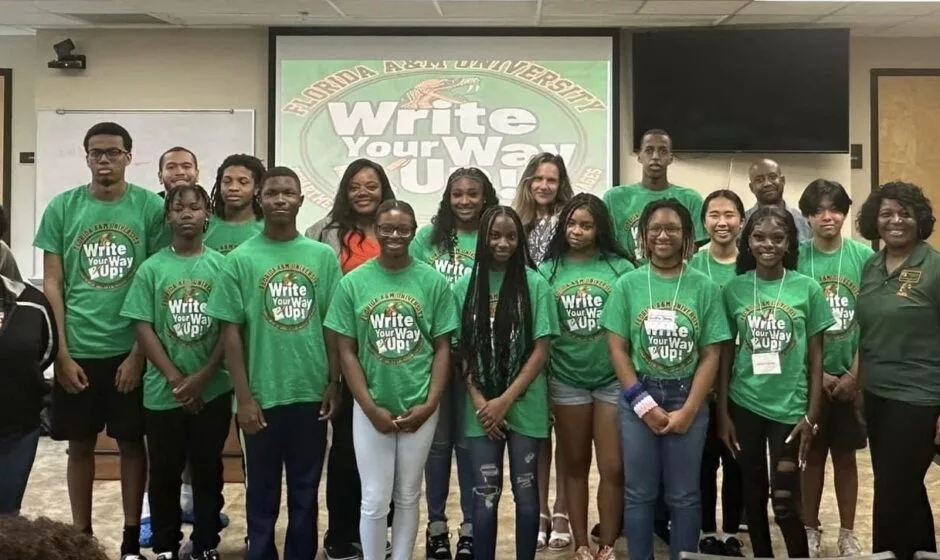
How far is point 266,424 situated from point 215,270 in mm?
566

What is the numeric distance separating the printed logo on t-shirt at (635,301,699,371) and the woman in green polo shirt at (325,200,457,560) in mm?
644

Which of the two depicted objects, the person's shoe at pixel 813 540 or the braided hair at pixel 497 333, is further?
the person's shoe at pixel 813 540

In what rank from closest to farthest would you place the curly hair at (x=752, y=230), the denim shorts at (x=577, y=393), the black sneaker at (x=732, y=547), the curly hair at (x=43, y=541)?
the curly hair at (x=43, y=541)
the curly hair at (x=752, y=230)
the denim shorts at (x=577, y=393)
the black sneaker at (x=732, y=547)

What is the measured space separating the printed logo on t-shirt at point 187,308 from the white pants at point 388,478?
24.9 inches

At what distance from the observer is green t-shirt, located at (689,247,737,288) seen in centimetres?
342

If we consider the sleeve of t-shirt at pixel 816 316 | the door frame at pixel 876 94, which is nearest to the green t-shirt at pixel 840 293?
the sleeve of t-shirt at pixel 816 316

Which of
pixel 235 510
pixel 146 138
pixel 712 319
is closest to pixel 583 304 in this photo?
pixel 712 319

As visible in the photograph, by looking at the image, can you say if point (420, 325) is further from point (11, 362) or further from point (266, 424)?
point (11, 362)

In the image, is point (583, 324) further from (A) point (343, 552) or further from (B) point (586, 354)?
(A) point (343, 552)

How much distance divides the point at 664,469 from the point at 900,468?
743 millimetres

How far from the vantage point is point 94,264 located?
3.21 meters

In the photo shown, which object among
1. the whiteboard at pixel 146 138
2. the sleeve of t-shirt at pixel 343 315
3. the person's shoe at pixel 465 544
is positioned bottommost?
the person's shoe at pixel 465 544

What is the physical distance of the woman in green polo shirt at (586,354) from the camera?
3145 mm

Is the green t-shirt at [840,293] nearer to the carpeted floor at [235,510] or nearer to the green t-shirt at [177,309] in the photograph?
the carpeted floor at [235,510]
